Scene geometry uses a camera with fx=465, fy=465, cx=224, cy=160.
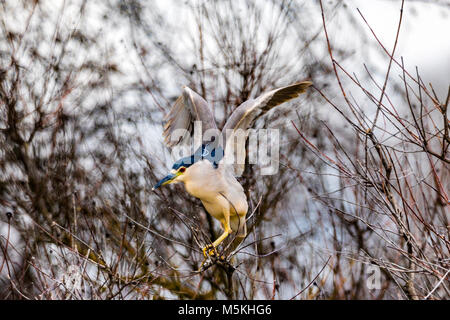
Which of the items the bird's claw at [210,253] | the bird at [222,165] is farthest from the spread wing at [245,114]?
the bird's claw at [210,253]

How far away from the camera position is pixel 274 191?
405cm

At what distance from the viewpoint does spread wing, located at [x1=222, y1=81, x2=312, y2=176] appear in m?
1.59

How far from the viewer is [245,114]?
5.16ft

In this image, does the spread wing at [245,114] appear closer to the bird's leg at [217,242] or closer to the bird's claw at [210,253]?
the bird's leg at [217,242]

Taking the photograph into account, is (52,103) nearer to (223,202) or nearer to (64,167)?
(64,167)

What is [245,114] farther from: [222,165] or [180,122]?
[180,122]

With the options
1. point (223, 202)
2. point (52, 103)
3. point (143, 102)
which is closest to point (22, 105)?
point (52, 103)

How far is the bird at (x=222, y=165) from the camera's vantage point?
1.52 metres

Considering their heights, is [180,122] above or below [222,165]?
above

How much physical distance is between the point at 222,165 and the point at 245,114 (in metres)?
0.19

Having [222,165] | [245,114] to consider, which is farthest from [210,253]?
[245,114]

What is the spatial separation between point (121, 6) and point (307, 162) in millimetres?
2590

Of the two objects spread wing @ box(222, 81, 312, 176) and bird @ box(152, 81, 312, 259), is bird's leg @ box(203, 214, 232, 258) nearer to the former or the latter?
bird @ box(152, 81, 312, 259)

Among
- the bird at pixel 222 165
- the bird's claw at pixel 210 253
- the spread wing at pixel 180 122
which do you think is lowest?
the bird's claw at pixel 210 253
